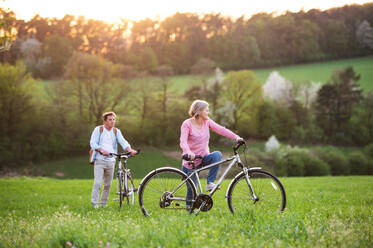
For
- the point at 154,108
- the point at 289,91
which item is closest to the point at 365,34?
the point at 289,91

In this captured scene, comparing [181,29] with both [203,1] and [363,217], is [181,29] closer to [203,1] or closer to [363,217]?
[203,1]

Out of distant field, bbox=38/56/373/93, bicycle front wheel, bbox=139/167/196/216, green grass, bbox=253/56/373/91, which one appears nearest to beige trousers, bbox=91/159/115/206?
bicycle front wheel, bbox=139/167/196/216

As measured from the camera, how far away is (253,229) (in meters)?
4.68

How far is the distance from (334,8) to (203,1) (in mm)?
23608

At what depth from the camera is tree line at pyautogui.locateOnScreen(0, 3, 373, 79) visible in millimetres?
54969

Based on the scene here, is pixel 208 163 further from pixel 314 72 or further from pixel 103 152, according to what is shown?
pixel 314 72

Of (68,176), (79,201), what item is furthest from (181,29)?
(79,201)

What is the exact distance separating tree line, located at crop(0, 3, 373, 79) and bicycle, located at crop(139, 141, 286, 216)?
161 ft

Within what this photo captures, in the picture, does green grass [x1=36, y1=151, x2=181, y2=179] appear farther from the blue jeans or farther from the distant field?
the blue jeans

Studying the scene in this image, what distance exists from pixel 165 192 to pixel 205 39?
5854 cm

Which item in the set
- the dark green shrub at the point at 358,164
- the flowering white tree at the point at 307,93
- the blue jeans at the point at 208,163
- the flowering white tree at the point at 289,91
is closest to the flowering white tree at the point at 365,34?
the flowering white tree at the point at 289,91

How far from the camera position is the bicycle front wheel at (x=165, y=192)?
19.8ft

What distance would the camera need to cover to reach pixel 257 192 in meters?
6.18

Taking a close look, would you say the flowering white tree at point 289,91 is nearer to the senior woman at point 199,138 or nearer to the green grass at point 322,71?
the green grass at point 322,71
